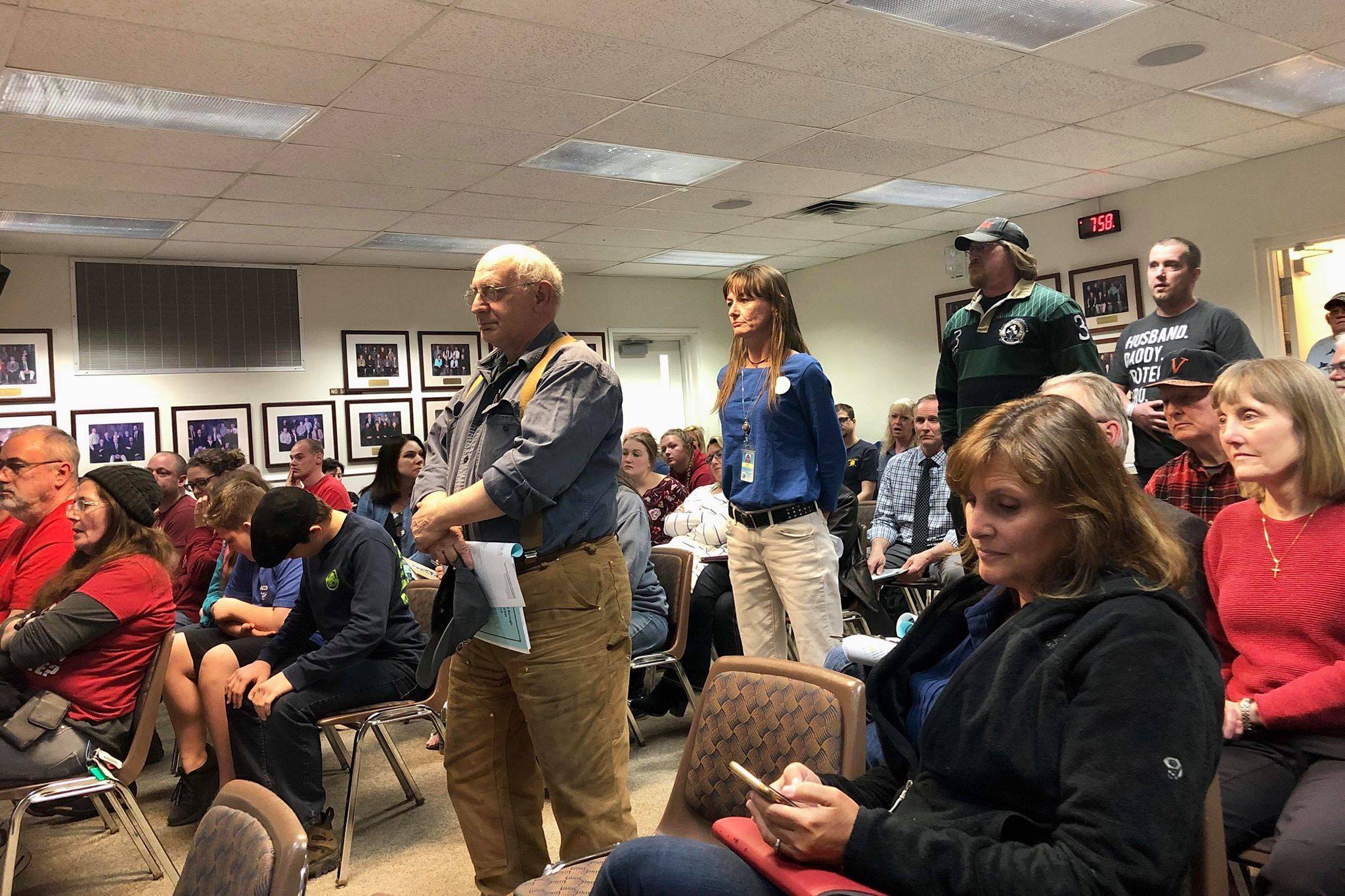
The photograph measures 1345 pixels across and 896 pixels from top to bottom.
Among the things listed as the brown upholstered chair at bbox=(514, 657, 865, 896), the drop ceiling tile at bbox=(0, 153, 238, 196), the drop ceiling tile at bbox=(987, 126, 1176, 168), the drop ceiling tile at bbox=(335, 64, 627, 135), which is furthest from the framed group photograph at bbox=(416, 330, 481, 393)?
the brown upholstered chair at bbox=(514, 657, 865, 896)

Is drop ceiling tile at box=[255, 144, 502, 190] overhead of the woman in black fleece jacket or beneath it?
overhead

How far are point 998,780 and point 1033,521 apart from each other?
33cm

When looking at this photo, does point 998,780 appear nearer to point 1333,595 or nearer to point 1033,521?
point 1033,521

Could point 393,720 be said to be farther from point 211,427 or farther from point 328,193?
point 211,427

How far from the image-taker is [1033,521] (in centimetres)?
127

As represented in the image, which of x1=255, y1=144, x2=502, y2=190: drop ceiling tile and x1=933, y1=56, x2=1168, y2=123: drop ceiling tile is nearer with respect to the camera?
x1=933, y1=56, x2=1168, y2=123: drop ceiling tile

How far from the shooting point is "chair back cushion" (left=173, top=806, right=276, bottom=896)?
45.2 inches

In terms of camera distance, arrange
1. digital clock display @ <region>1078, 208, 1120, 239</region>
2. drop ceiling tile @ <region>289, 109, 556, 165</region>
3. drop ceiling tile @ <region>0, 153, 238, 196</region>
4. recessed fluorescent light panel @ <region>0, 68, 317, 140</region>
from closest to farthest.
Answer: recessed fluorescent light panel @ <region>0, 68, 317, 140</region> < drop ceiling tile @ <region>289, 109, 556, 165</region> < drop ceiling tile @ <region>0, 153, 238, 196</region> < digital clock display @ <region>1078, 208, 1120, 239</region>

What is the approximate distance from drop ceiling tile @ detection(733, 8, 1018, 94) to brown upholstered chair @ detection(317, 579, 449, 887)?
2.60m

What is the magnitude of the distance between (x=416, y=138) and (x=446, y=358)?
3890mm

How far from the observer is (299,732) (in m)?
2.90

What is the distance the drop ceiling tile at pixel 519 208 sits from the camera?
6305 millimetres

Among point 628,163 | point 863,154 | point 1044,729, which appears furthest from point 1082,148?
point 1044,729

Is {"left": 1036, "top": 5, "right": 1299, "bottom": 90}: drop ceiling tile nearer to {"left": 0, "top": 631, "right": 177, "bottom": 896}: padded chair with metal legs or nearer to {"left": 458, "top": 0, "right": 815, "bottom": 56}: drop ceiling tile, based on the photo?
{"left": 458, "top": 0, "right": 815, "bottom": 56}: drop ceiling tile
